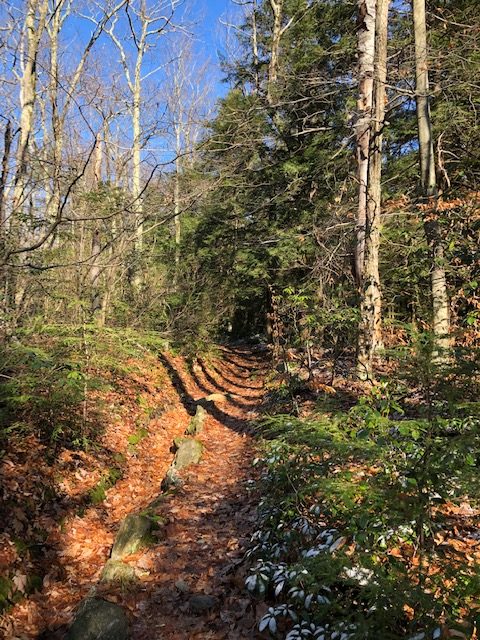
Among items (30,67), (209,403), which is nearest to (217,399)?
(209,403)

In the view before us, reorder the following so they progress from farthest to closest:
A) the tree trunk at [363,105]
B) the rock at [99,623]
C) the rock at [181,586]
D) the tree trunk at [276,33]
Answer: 1. the tree trunk at [276,33]
2. the tree trunk at [363,105]
3. the rock at [181,586]
4. the rock at [99,623]

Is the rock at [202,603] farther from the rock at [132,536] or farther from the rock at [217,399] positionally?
the rock at [217,399]

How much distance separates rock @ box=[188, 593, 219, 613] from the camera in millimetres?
3679

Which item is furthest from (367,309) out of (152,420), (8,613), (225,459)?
(8,613)

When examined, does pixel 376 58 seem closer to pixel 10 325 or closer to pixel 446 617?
pixel 10 325

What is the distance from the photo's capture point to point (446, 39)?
977 cm

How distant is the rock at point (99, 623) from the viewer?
327cm

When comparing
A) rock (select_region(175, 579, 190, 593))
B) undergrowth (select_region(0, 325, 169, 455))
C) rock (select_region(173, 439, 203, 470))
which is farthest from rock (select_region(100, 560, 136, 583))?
rock (select_region(173, 439, 203, 470))

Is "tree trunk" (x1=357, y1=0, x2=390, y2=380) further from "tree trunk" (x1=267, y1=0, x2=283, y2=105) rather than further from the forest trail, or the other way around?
"tree trunk" (x1=267, y1=0, x2=283, y2=105)

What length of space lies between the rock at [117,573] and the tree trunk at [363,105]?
5308 mm

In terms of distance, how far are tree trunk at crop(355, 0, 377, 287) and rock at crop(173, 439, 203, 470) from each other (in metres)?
A: 3.87

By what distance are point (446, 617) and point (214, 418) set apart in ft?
24.3

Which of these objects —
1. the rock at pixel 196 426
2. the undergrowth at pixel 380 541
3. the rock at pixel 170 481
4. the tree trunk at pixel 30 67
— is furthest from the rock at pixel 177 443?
the tree trunk at pixel 30 67

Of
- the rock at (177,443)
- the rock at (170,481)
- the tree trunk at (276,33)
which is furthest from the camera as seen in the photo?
the tree trunk at (276,33)
